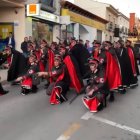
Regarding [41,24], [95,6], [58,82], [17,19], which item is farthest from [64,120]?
[95,6]

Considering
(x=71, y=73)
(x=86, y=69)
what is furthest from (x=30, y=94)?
(x=86, y=69)

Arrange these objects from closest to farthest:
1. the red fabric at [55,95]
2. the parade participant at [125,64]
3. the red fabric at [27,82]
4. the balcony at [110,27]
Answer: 1. the red fabric at [55,95]
2. the red fabric at [27,82]
3. the parade participant at [125,64]
4. the balcony at [110,27]

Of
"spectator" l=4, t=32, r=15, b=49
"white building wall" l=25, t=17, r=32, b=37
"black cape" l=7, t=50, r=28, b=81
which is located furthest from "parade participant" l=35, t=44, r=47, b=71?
"white building wall" l=25, t=17, r=32, b=37

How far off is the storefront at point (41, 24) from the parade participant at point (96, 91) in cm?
1331

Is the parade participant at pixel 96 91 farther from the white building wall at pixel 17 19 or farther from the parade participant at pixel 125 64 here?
the white building wall at pixel 17 19

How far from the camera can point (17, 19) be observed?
68.8 feet

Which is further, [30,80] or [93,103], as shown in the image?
[30,80]

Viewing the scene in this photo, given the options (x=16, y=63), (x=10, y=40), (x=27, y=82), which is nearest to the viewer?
(x=27, y=82)

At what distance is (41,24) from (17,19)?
10.6 feet

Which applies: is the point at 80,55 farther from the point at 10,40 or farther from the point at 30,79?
the point at 10,40

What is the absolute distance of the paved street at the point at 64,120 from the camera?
5.92 meters

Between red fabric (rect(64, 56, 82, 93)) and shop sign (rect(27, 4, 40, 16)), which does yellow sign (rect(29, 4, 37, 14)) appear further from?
red fabric (rect(64, 56, 82, 93))

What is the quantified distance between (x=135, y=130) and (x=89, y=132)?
32.5 inches

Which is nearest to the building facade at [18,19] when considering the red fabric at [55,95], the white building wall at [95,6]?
the red fabric at [55,95]
